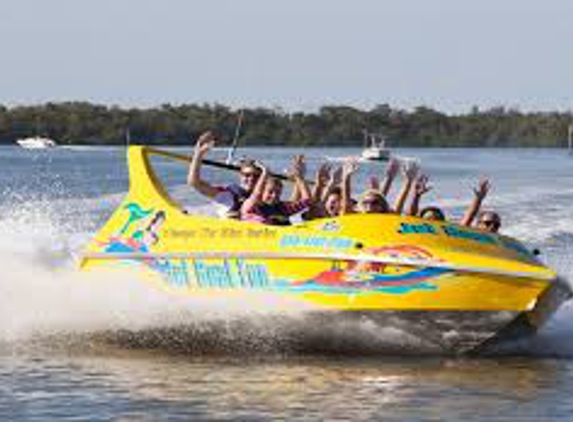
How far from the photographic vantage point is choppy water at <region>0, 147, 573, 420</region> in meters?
11.7

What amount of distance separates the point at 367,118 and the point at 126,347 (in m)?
81.4

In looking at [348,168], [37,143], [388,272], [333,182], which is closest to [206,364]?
[388,272]

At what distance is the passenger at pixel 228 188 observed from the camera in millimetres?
14727

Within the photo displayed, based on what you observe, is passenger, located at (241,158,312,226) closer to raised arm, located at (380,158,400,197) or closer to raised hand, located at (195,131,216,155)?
raised hand, located at (195,131,216,155)

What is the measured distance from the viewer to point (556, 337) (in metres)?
15.1

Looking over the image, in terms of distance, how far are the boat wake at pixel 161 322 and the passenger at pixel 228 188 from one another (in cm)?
95

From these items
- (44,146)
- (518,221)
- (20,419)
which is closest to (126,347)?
(20,419)

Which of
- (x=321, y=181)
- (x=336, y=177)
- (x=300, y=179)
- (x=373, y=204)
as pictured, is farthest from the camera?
(x=336, y=177)

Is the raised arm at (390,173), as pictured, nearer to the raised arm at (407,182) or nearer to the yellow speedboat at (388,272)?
the raised arm at (407,182)

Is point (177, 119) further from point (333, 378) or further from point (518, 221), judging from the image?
point (333, 378)

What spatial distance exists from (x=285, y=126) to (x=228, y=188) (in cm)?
7434

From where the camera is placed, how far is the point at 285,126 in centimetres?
8925

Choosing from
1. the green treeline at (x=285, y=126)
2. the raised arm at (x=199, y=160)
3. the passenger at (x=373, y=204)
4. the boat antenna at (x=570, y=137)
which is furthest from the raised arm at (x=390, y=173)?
the boat antenna at (x=570, y=137)

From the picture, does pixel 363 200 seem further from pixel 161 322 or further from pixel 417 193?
pixel 161 322
